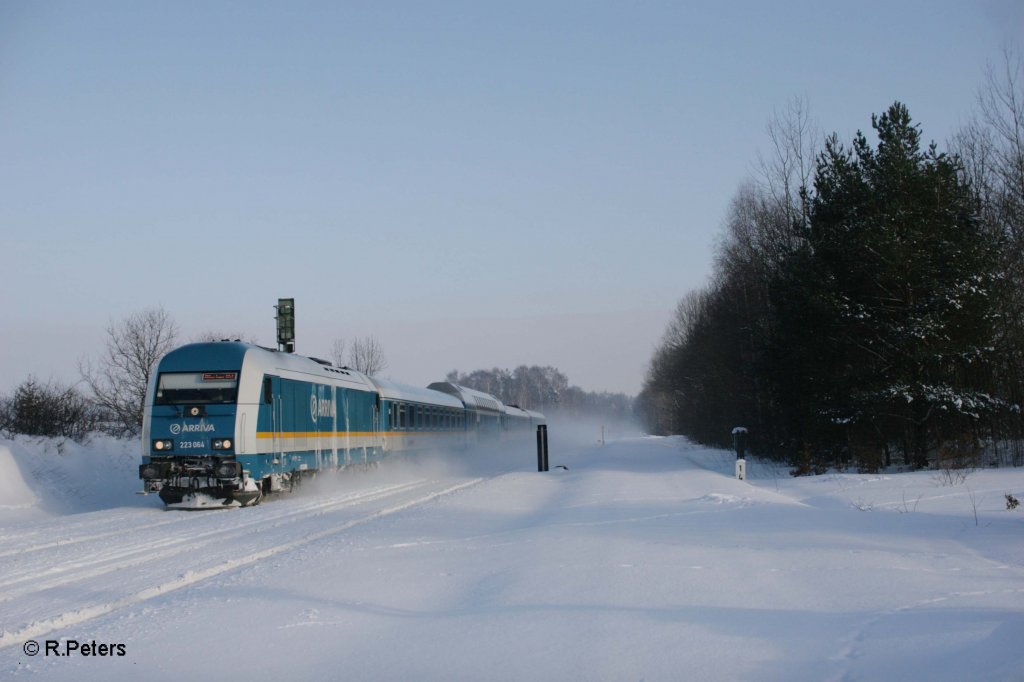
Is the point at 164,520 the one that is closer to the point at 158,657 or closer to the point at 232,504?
the point at 232,504

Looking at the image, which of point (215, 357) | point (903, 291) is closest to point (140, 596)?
point (215, 357)

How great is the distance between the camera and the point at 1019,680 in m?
4.43

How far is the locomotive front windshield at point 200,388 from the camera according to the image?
Result: 18062mm

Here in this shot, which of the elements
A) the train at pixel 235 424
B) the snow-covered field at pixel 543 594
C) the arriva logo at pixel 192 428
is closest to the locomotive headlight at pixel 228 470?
the train at pixel 235 424

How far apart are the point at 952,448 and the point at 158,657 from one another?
21326 millimetres

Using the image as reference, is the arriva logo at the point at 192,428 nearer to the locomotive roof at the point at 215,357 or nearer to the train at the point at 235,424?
the train at the point at 235,424

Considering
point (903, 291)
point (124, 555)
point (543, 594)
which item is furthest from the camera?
point (903, 291)

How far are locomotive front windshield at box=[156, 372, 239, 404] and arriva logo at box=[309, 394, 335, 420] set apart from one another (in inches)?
145

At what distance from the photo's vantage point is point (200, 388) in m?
18.1

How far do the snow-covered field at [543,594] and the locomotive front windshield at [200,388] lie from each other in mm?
4156

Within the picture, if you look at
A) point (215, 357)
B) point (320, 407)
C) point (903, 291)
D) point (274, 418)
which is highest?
point (903, 291)

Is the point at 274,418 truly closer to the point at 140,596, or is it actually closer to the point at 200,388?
the point at 200,388

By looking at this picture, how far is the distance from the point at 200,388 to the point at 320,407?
4.68m

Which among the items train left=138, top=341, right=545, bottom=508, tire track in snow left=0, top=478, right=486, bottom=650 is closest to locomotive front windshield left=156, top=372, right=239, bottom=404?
train left=138, top=341, right=545, bottom=508
